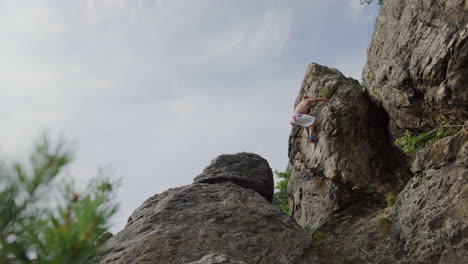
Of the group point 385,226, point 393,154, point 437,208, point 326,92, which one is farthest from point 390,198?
point 326,92

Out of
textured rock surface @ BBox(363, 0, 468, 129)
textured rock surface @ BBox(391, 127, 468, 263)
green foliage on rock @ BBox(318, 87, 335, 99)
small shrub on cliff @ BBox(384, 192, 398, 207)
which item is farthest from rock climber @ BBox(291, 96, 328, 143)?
textured rock surface @ BBox(391, 127, 468, 263)

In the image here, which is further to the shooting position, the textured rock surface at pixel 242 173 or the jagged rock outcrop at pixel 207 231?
the textured rock surface at pixel 242 173

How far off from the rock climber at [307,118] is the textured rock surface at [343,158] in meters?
0.27

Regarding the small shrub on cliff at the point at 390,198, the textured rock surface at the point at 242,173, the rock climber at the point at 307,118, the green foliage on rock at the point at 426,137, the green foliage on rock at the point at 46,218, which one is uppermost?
the rock climber at the point at 307,118

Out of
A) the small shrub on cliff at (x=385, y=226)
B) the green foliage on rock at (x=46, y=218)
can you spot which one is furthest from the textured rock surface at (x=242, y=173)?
the green foliage on rock at (x=46, y=218)

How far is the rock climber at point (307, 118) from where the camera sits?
1675cm

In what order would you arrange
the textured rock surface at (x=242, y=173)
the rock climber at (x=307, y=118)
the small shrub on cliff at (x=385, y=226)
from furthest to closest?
1. the rock climber at (x=307, y=118)
2. the textured rock surface at (x=242, y=173)
3. the small shrub on cliff at (x=385, y=226)

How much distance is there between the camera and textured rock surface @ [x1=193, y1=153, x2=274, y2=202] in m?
15.7

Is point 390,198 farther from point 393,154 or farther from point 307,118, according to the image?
point 307,118

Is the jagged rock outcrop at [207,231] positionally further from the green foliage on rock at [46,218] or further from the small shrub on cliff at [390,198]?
the green foliage on rock at [46,218]

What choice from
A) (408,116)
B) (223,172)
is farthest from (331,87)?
(223,172)

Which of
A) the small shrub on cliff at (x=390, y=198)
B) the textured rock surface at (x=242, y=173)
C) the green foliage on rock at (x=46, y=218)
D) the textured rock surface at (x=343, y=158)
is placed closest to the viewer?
the green foliage on rock at (x=46, y=218)

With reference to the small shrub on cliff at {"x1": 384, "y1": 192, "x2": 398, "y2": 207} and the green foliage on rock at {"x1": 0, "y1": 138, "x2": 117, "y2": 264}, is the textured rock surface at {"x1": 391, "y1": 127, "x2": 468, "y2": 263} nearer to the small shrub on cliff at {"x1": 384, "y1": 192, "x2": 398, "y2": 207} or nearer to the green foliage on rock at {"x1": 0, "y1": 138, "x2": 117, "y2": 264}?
the small shrub on cliff at {"x1": 384, "y1": 192, "x2": 398, "y2": 207}

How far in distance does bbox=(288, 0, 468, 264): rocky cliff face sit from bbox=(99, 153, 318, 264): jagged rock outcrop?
1893 mm
